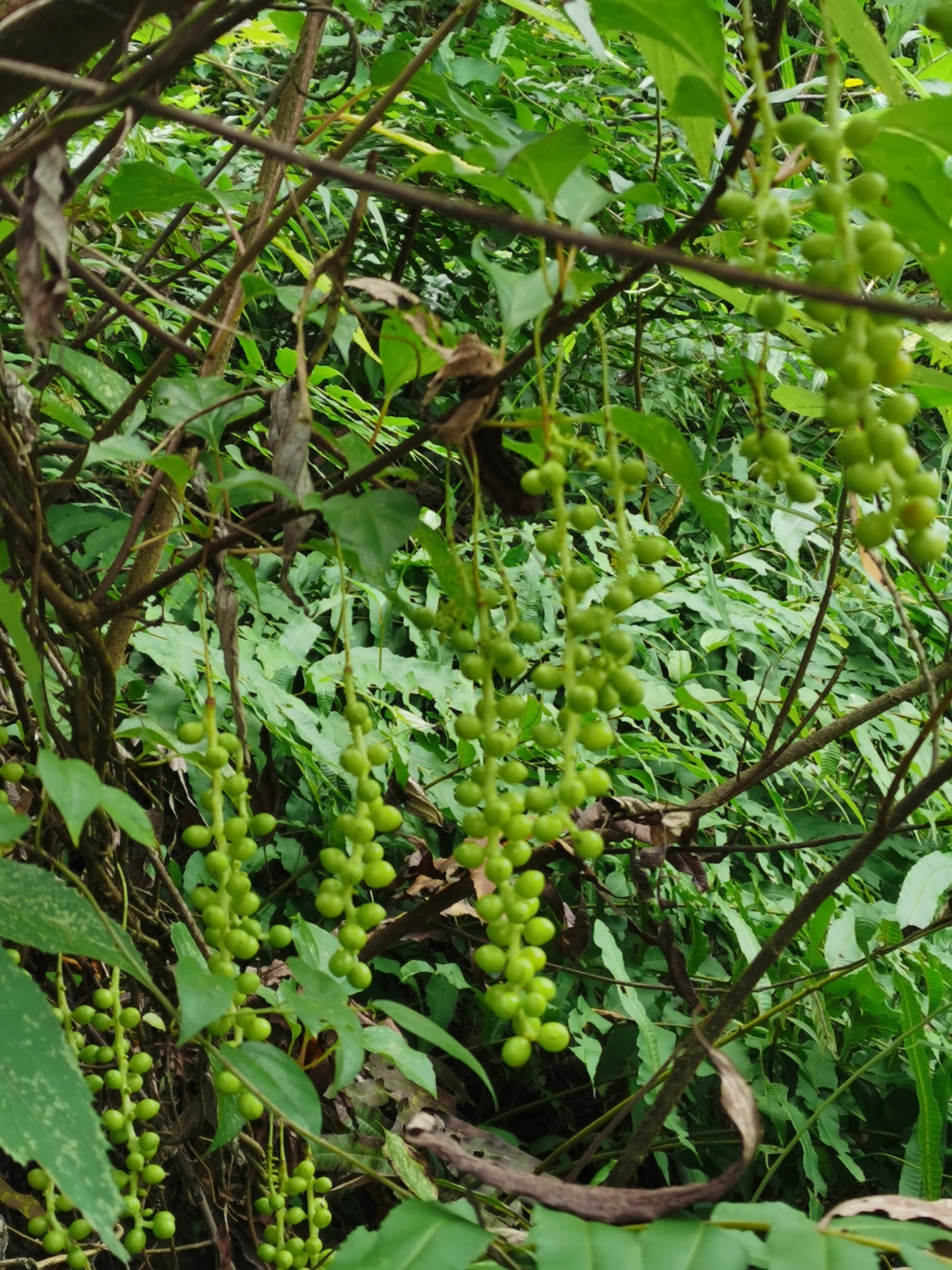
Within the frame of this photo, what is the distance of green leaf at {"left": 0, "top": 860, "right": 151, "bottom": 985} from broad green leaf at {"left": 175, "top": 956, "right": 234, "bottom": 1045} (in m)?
0.03

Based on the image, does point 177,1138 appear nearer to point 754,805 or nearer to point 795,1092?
point 795,1092

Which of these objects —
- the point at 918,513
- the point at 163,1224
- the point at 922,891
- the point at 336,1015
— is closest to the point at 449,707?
the point at 922,891

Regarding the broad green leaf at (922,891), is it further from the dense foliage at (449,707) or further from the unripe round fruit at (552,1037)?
the unripe round fruit at (552,1037)

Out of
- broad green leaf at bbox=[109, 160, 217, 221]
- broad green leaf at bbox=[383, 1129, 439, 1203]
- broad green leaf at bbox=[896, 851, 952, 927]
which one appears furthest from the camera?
broad green leaf at bbox=[896, 851, 952, 927]

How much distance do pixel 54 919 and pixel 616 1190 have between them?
0.24 metres

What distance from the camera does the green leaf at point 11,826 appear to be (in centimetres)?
38

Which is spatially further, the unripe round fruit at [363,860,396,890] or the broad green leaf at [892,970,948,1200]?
the broad green leaf at [892,970,948,1200]

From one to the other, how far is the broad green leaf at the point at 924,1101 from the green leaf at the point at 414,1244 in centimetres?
58

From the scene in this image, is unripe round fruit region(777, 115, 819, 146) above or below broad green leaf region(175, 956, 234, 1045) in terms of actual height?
above

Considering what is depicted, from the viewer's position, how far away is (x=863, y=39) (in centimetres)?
40

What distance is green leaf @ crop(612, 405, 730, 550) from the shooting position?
418 millimetres

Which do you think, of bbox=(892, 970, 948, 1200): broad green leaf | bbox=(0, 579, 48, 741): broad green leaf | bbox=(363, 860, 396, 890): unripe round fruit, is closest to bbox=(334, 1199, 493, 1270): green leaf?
bbox=(363, 860, 396, 890): unripe round fruit

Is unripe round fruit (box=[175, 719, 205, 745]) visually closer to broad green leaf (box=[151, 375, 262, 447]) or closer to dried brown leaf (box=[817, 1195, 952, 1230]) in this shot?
broad green leaf (box=[151, 375, 262, 447])

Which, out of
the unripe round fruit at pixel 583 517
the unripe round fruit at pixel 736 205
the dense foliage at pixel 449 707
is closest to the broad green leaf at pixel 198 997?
the dense foliage at pixel 449 707
